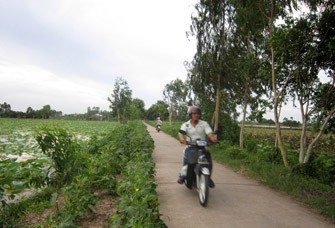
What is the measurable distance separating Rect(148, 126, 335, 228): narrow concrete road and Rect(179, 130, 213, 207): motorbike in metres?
0.25

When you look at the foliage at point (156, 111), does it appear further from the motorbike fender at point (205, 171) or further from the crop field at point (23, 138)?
the motorbike fender at point (205, 171)

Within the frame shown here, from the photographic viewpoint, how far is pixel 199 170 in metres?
5.34

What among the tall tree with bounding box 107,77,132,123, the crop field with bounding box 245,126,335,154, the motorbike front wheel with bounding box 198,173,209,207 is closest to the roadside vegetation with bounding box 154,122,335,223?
the crop field with bounding box 245,126,335,154

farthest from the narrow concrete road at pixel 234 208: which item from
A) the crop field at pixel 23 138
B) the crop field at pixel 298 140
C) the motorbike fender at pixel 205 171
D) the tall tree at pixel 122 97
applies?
the tall tree at pixel 122 97

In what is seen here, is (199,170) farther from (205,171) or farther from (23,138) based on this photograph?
(23,138)

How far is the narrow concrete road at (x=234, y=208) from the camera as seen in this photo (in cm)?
434

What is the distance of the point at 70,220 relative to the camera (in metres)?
3.69

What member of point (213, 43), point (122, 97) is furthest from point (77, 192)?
point (122, 97)

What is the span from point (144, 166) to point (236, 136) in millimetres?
12048

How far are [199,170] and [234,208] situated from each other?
96 cm

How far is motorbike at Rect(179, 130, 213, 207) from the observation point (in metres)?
5.03

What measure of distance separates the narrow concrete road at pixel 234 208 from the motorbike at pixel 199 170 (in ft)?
0.84

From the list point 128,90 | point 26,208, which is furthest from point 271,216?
point 128,90

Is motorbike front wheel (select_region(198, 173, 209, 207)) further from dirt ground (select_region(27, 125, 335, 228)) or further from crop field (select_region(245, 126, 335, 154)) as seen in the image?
crop field (select_region(245, 126, 335, 154))
